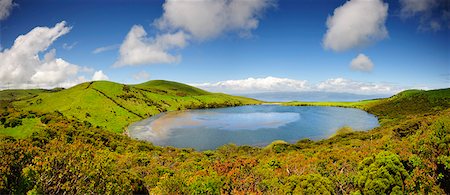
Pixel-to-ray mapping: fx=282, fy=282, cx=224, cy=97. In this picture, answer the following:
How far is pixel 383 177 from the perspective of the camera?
81.4ft

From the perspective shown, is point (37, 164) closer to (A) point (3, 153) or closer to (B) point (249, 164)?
(A) point (3, 153)

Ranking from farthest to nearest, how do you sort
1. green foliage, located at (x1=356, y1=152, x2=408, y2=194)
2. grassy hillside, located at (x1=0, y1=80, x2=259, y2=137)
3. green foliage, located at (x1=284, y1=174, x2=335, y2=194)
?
grassy hillside, located at (x1=0, y1=80, x2=259, y2=137) → green foliage, located at (x1=356, y1=152, x2=408, y2=194) → green foliage, located at (x1=284, y1=174, x2=335, y2=194)

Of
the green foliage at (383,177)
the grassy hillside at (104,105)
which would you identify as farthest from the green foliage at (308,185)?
the grassy hillside at (104,105)

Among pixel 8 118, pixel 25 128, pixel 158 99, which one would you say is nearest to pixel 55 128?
pixel 25 128

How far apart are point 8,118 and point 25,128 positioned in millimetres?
7346

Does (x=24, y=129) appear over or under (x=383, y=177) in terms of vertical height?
under

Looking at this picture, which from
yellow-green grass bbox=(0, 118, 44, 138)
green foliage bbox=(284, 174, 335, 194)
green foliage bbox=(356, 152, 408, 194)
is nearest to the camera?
green foliage bbox=(284, 174, 335, 194)

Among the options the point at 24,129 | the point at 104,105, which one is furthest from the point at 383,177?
the point at 104,105

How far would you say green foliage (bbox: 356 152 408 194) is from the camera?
2420 cm

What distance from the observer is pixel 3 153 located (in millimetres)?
15945

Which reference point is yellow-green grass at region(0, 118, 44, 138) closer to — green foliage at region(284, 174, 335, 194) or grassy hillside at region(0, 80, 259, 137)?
grassy hillside at region(0, 80, 259, 137)

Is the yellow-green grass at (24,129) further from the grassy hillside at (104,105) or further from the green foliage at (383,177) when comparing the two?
the green foliage at (383,177)

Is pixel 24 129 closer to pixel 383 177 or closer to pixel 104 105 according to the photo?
pixel 383 177

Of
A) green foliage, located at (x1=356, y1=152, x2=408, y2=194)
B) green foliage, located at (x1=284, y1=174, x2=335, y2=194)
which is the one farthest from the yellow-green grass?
green foliage, located at (x1=356, y1=152, x2=408, y2=194)
